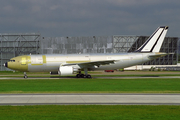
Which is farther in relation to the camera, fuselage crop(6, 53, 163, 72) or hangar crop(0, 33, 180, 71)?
hangar crop(0, 33, 180, 71)

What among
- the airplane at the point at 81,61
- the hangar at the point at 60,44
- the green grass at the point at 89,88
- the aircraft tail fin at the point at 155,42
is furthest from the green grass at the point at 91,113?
the hangar at the point at 60,44

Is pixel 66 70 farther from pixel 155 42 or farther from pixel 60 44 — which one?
pixel 60 44

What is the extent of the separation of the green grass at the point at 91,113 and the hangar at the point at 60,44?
70.5 metres

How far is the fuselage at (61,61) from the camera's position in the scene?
4238cm

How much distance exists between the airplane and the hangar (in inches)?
1588

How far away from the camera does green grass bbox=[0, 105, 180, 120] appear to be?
1168 cm

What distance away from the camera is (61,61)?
42812 millimetres

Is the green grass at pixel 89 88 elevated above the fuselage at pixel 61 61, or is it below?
below

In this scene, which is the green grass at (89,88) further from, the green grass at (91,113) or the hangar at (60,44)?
the hangar at (60,44)

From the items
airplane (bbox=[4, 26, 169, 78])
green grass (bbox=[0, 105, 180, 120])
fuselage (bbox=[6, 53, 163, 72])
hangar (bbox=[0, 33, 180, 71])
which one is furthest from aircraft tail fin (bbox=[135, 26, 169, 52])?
hangar (bbox=[0, 33, 180, 71])

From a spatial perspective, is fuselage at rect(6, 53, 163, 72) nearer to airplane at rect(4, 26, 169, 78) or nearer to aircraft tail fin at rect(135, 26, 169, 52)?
airplane at rect(4, 26, 169, 78)

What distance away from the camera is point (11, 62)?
4244 cm

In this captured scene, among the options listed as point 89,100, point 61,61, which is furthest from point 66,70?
point 89,100

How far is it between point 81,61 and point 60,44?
44113mm
